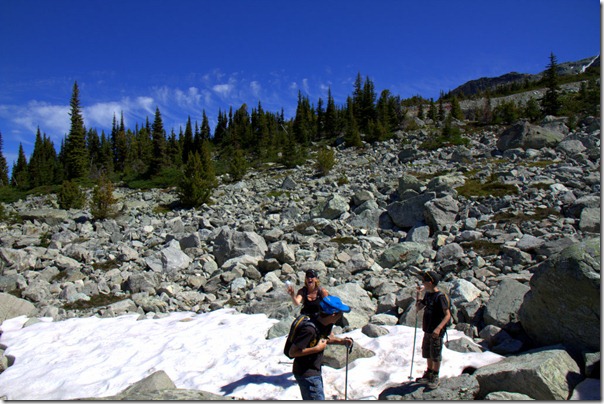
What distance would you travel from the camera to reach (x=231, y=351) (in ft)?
23.4

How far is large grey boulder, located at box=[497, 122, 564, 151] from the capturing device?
1139 inches

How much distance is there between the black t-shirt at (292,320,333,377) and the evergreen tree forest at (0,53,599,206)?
22897 millimetres

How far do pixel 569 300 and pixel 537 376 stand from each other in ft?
5.52

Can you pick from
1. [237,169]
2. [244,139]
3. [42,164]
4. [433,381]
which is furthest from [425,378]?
[42,164]

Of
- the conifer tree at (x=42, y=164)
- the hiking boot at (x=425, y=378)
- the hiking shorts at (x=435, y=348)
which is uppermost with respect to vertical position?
the conifer tree at (x=42, y=164)

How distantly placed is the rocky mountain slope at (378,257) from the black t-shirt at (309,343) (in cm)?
161

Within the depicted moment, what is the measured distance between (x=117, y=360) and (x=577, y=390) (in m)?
7.90

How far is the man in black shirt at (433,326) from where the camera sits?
5035 mm

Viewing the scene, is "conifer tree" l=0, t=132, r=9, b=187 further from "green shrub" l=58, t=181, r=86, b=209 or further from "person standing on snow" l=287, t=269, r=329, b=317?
"person standing on snow" l=287, t=269, r=329, b=317

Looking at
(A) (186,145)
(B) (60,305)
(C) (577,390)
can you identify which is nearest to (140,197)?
(B) (60,305)

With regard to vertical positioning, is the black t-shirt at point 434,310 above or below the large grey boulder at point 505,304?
above

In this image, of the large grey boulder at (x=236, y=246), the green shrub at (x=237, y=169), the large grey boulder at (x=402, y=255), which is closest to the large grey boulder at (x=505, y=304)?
the large grey boulder at (x=402, y=255)

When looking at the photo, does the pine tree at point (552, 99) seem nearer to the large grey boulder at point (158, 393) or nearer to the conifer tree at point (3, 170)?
the large grey boulder at point (158, 393)

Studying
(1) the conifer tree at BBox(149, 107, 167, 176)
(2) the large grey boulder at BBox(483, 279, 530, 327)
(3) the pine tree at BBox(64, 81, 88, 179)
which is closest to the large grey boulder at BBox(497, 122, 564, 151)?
(2) the large grey boulder at BBox(483, 279, 530, 327)
